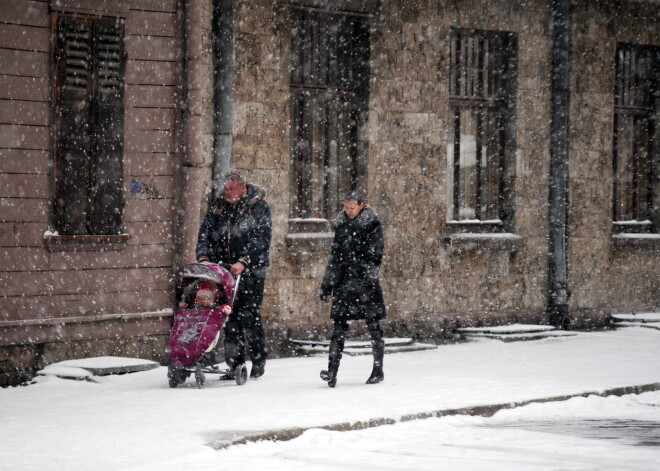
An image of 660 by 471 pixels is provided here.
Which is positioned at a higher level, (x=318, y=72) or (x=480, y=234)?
(x=318, y=72)

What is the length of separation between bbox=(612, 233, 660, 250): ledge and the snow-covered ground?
444 centimetres

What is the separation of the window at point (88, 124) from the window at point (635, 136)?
26.5 feet

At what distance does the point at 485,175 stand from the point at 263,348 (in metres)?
5.83

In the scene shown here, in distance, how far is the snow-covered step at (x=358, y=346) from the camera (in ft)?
46.3

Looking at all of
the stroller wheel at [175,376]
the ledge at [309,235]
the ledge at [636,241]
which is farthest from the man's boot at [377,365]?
the ledge at [636,241]

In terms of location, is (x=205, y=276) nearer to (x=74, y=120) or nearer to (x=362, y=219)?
(x=362, y=219)

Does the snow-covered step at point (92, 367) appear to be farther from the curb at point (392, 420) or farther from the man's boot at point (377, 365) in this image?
the curb at point (392, 420)

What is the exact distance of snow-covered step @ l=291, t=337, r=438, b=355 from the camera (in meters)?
14.1

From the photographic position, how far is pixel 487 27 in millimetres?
16078

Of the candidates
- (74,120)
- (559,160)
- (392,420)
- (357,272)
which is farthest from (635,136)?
(392,420)

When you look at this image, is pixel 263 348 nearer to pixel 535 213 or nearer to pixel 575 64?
pixel 535 213

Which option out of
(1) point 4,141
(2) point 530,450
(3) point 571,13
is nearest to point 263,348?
(1) point 4,141

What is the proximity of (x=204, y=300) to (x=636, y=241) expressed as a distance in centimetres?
839

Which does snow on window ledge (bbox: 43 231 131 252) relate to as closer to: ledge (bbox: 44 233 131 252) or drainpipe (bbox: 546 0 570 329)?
ledge (bbox: 44 233 131 252)
